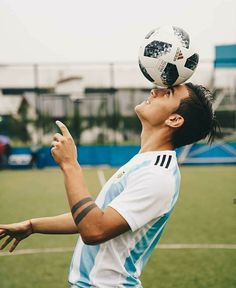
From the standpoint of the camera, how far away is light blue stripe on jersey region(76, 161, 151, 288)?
214 centimetres

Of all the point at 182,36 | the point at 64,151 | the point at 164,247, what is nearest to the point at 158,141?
the point at 64,151

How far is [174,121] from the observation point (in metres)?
2.27

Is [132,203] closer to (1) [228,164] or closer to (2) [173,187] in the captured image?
(2) [173,187]

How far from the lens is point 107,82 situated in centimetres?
1875

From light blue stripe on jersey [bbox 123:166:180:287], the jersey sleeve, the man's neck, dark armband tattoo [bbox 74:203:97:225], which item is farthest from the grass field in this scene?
dark armband tattoo [bbox 74:203:97:225]

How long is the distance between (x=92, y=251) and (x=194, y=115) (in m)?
0.80

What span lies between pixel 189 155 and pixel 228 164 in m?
1.57

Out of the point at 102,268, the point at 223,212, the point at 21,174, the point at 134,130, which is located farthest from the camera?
the point at 134,130

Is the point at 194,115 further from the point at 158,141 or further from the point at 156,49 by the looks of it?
the point at 156,49

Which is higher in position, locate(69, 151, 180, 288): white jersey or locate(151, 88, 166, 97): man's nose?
locate(151, 88, 166, 97): man's nose

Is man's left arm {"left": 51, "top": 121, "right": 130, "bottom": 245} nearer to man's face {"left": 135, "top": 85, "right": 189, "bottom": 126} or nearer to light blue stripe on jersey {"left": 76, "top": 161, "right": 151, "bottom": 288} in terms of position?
light blue stripe on jersey {"left": 76, "top": 161, "right": 151, "bottom": 288}

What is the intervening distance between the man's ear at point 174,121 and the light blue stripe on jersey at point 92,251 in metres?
0.25

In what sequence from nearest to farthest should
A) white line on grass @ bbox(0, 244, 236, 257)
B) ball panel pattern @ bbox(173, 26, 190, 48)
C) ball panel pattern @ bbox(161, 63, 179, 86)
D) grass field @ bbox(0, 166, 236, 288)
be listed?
ball panel pattern @ bbox(161, 63, 179, 86), ball panel pattern @ bbox(173, 26, 190, 48), grass field @ bbox(0, 166, 236, 288), white line on grass @ bbox(0, 244, 236, 257)

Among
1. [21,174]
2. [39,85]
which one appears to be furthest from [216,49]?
[21,174]
